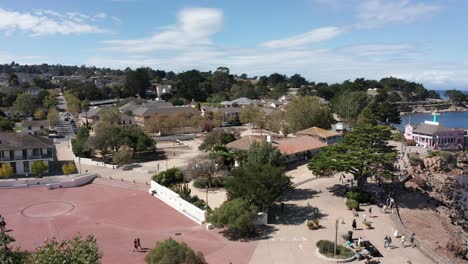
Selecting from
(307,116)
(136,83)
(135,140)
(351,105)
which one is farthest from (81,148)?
(136,83)

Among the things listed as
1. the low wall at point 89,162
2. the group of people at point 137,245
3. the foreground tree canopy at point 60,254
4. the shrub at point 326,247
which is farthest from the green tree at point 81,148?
the foreground tree canopy at point 60,254

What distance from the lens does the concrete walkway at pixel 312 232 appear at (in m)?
22.8

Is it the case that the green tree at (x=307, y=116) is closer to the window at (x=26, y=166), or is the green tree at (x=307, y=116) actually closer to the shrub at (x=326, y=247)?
the window at (x=26, y=166)

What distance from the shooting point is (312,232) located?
26.3 metres

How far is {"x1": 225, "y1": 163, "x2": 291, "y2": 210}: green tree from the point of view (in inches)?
1096

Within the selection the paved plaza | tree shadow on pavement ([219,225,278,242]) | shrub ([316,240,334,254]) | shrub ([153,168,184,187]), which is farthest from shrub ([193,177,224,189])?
shrub ([316,240,334,254])

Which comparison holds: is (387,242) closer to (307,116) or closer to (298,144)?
(298,144)

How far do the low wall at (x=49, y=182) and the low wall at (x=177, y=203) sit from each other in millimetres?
8665

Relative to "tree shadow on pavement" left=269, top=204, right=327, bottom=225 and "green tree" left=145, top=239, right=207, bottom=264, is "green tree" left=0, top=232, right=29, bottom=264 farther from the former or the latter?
"tree shadow on pavement" left=269, top=204, right=327, bottom=225

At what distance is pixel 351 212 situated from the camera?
30.2 m

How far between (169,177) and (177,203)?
6685mm

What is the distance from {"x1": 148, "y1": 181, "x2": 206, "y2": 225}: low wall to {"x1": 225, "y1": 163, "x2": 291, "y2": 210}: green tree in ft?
9.74

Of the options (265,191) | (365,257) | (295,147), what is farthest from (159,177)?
(365,257)

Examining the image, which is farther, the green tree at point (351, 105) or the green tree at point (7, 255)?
the green tree at point (351, 105)
